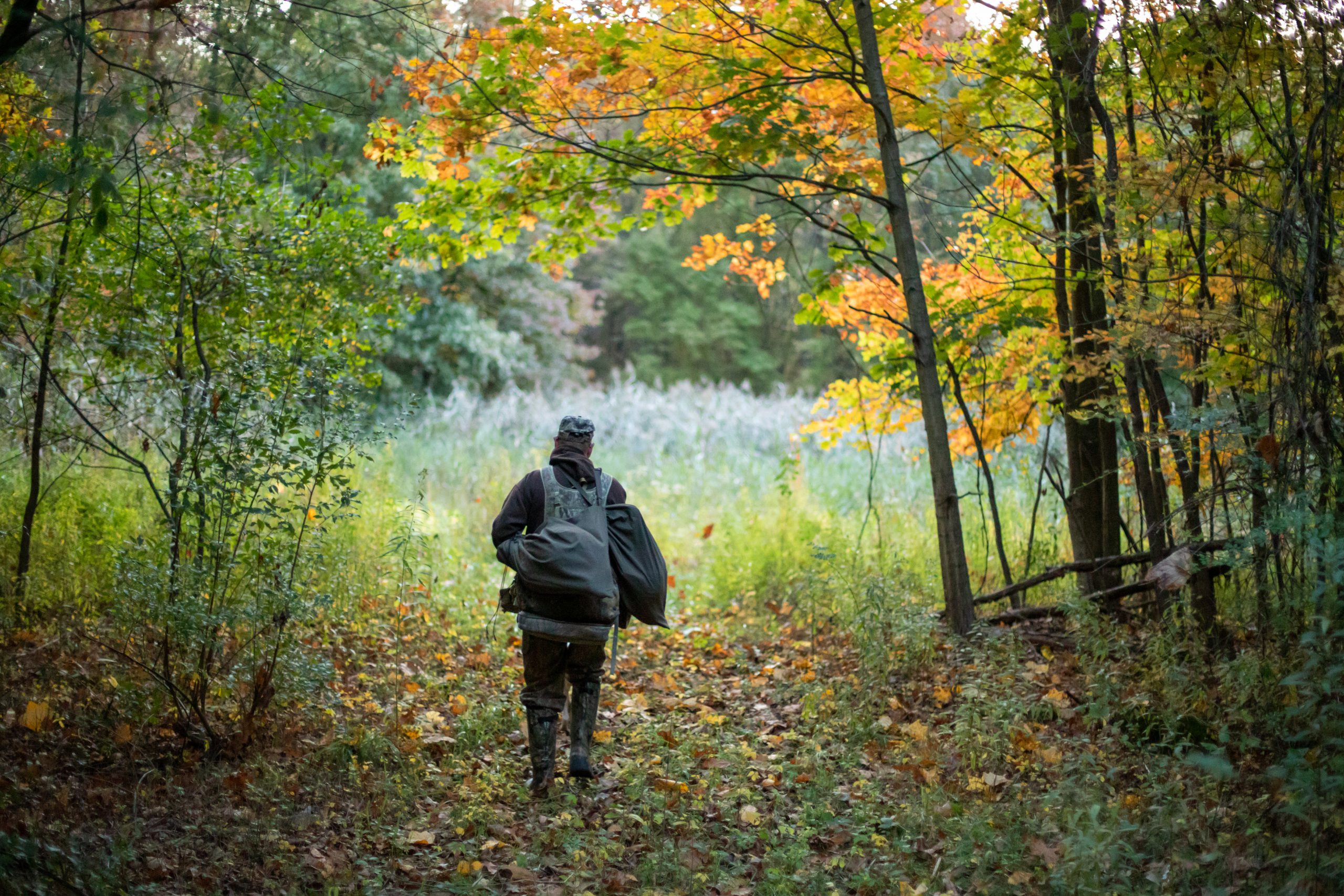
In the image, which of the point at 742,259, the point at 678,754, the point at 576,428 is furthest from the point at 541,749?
the point at 742,259

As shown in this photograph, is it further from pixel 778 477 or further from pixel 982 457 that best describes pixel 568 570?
pixel 778 477

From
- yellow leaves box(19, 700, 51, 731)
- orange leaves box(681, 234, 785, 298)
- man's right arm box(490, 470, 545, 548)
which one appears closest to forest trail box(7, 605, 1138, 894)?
yellow leaves box(19, 700, 51, 731)

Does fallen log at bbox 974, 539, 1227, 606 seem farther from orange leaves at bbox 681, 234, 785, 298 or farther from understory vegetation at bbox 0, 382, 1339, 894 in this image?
orange leaves at bbox 681, 234, 785, 298

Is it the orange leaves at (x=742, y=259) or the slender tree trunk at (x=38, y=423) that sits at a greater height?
the orange leaves at (x=742, y=259)

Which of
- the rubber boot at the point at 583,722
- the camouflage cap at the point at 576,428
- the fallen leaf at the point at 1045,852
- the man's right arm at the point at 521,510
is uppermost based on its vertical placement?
the camouflage cap at the point at 576,428

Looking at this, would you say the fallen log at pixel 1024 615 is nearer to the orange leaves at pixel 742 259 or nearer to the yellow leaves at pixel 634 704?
the yellow leaves at pixel 634 704

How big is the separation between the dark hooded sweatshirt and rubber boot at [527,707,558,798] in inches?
34.9

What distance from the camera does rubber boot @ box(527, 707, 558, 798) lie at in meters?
5.01

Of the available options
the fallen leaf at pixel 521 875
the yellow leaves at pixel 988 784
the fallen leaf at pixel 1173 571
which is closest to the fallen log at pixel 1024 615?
the fallen leaf at pixel 1173 571

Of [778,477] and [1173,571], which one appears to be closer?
[1173,571]

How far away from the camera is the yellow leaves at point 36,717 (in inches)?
183

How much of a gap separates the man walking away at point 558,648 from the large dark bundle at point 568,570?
0.11 m

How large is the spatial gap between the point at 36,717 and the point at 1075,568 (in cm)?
575

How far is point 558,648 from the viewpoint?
518 cm
